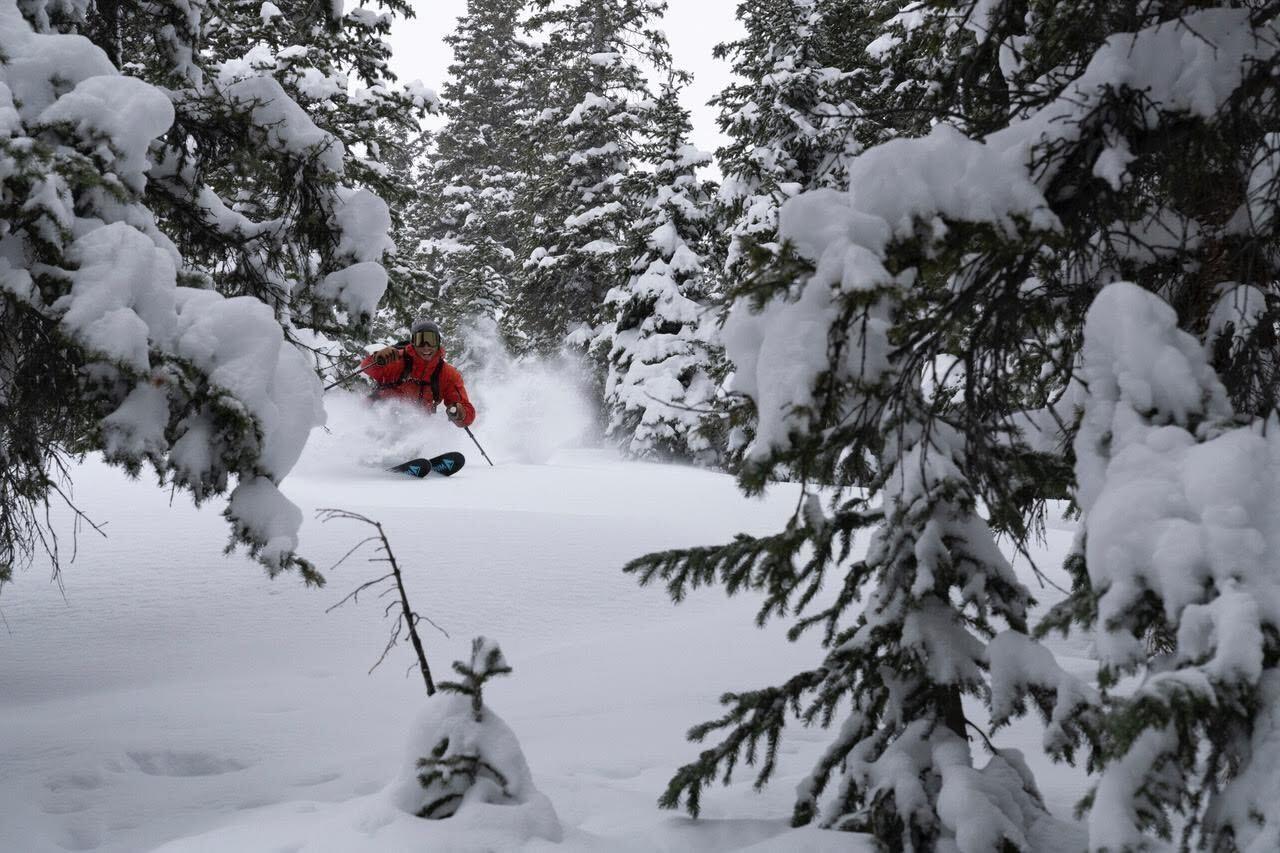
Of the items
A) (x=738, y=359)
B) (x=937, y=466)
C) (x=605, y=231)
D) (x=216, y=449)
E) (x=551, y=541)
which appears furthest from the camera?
(x=605, y=231)

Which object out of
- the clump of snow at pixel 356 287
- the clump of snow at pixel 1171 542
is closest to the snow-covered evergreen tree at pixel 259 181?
the clump of snow at pixel 356 287

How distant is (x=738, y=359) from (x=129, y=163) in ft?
10.0

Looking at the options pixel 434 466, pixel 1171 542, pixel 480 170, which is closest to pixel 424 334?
pixel 434 466

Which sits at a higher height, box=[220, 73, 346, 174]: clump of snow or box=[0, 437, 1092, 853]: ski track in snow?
box=[220, 73, 346, 174]: clump of snow

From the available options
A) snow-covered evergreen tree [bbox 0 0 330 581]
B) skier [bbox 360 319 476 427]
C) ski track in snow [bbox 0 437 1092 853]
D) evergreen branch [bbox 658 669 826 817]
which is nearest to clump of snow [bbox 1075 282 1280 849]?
evergreen branch [bbox 658 669 826 817]

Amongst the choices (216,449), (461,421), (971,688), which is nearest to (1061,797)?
(971,688)

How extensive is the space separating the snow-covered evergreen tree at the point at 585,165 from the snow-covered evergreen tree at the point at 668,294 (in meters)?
1.91

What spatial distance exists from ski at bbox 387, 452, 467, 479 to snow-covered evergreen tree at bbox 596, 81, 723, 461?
7533 millimetres

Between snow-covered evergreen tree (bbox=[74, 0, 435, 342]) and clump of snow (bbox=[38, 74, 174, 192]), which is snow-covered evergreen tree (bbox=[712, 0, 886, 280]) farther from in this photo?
clump of snow (bbox=[38, 74, 174, 192])

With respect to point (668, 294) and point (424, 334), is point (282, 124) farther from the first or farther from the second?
point (668, 294)

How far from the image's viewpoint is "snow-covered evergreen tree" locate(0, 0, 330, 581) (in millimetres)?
3352

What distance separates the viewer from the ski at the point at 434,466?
Result: 471 inches

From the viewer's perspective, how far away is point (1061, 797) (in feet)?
12.9

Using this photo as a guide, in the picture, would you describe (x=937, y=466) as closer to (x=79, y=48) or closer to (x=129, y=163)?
(x=129, y=163)
